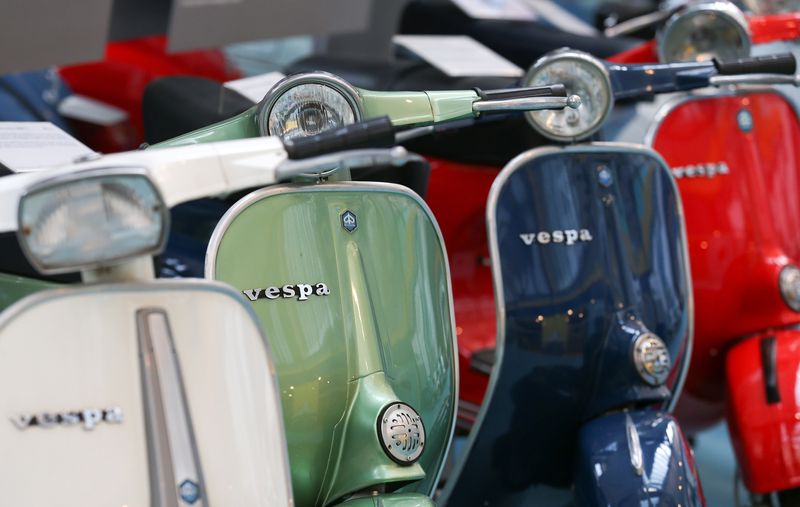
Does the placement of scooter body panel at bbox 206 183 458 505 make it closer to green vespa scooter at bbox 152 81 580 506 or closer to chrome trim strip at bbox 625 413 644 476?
green vespa scooter at bbox 152 81 580 506

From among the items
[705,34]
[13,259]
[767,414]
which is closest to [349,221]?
[13,259]

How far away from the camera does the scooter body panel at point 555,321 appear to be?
2113 mm

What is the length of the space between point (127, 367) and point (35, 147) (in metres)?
0.60

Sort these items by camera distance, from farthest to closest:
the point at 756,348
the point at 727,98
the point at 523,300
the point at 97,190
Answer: the point at 727,98 → the point at 756,348 → the point at 523,300 → the point at 97,190

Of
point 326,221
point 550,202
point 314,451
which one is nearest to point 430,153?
point 550,202

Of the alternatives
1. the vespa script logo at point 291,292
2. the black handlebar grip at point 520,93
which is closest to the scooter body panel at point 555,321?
the black handlebar grip at point 520,93

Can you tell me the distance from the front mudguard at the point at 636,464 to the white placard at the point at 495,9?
73.1 inches

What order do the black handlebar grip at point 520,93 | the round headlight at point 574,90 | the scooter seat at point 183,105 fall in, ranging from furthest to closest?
the scooter seat at point 183,105, the round headlight at point 574,90, the black handlebar grip at point 520,93

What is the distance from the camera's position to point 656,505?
5.92ft

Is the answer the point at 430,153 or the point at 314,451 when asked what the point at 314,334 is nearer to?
the point at 314,451

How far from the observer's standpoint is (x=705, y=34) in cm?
278

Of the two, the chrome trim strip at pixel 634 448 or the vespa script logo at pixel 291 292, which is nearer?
the vespa script logo at pixel 291 292

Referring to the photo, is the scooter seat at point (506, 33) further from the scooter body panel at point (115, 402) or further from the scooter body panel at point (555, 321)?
the scooter body panel at point (115, 402)

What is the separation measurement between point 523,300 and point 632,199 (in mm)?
315
